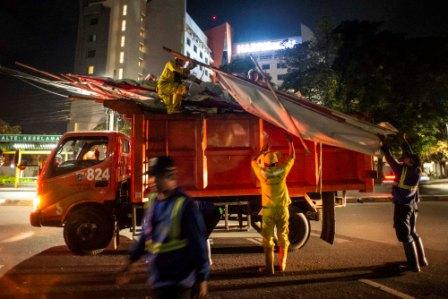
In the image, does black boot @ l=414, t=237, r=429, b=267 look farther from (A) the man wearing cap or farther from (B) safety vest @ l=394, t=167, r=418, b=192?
(A) the man wearing cap

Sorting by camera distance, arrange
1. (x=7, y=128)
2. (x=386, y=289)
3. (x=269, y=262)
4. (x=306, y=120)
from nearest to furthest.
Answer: (x=386, y=289) < (x=269, y=262) < (x=306, y=120) < (x=7, y=128)

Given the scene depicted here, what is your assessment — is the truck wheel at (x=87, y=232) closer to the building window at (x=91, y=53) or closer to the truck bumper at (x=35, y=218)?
the truck bumper at (x=35, y=218)

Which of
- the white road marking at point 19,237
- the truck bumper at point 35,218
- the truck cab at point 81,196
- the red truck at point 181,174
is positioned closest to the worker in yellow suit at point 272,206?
the red truck at point 181,174

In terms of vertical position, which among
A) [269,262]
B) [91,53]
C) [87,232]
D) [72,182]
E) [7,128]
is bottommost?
[269,262]

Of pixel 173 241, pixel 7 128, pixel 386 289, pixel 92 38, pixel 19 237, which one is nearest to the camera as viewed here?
pixel 173 241

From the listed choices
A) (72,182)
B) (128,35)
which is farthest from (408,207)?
(128,35)

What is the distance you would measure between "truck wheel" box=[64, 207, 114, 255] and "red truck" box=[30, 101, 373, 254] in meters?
0.02

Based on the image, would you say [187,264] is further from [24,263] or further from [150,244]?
[24,263]

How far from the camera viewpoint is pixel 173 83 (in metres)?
6.17

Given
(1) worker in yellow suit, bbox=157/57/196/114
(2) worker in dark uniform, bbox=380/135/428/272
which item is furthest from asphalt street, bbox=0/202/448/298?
(1) worker in yellow suit, bbox=157/57/196/114

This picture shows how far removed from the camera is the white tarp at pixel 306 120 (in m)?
6.01

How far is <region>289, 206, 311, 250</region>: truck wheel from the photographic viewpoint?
6.78 m

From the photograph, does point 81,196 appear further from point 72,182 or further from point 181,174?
point 181,174

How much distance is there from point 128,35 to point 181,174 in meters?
54.0
